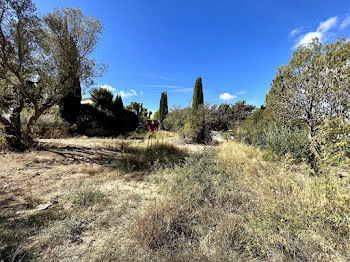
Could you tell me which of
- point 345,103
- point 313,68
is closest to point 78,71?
point 313,68

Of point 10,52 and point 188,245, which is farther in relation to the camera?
point 10,52

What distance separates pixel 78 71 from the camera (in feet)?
17.3

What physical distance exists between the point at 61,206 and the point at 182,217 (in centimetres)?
183

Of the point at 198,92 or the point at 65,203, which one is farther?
the point at 198,92

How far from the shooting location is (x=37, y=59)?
15.8ft

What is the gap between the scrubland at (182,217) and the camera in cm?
132

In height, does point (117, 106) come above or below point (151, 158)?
above

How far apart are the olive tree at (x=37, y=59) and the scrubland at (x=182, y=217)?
2702 millimetres

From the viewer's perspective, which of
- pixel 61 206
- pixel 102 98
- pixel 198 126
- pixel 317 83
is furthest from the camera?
pixel 102 98

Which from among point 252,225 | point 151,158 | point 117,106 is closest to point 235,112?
point 117,106

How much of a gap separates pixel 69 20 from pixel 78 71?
1.67m

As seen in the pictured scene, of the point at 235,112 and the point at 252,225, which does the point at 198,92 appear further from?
the point at 252,225

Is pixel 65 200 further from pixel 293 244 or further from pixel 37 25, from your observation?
pixel 37 25

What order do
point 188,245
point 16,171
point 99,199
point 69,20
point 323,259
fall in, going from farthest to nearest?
1. point 69,20
2. point 16,171
3. point 99,199
4. point 188,245
5. point 323,259
